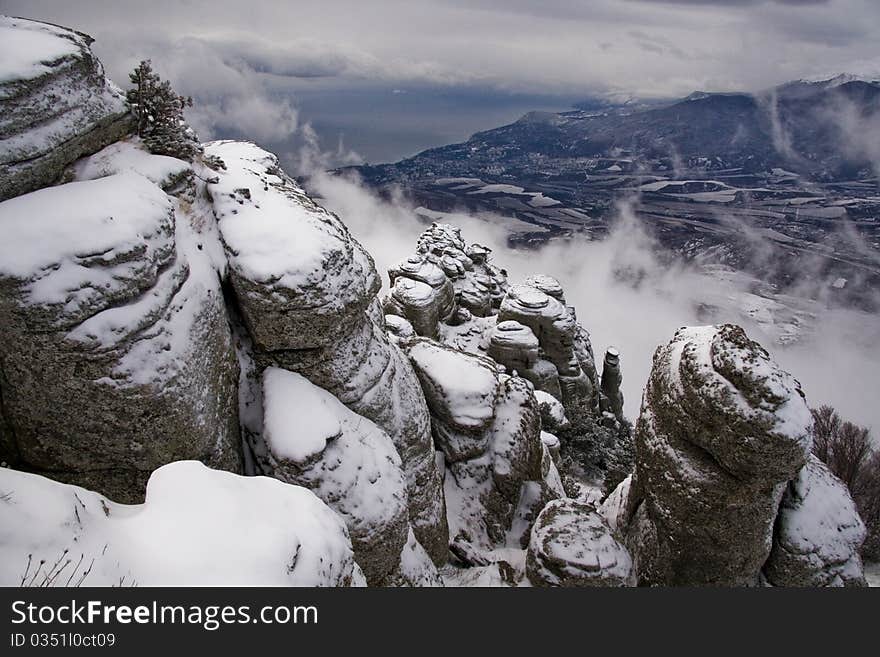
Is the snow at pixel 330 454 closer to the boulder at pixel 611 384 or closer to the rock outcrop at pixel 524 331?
the rock outcrop at pixel 524 331

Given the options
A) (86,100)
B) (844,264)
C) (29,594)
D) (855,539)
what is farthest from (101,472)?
(844,264)

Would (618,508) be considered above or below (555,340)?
above

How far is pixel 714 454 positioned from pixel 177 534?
15.6m

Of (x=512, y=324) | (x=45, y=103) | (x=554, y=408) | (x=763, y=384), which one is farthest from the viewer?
(x=512, y=324)

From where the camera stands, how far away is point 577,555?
1753cm

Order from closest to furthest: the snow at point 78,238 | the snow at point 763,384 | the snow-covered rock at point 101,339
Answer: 1. the snow at point 78,238
2. the snow-covered rock at point 101,339
3. the snow at point 763,384

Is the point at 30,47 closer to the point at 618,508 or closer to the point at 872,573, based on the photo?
the point at 618,508

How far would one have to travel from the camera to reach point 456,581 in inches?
766

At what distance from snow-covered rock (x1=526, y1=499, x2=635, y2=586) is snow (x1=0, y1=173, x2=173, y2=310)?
1643cm

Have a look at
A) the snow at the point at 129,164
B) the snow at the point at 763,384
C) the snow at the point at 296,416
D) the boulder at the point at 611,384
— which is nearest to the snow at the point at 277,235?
the snow at the point at 129,164

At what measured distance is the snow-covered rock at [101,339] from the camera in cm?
951

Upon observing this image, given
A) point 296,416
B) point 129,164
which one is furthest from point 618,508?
point 129,164

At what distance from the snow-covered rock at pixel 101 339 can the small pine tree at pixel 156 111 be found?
2.78 metres

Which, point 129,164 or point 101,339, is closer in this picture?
point 101,339
